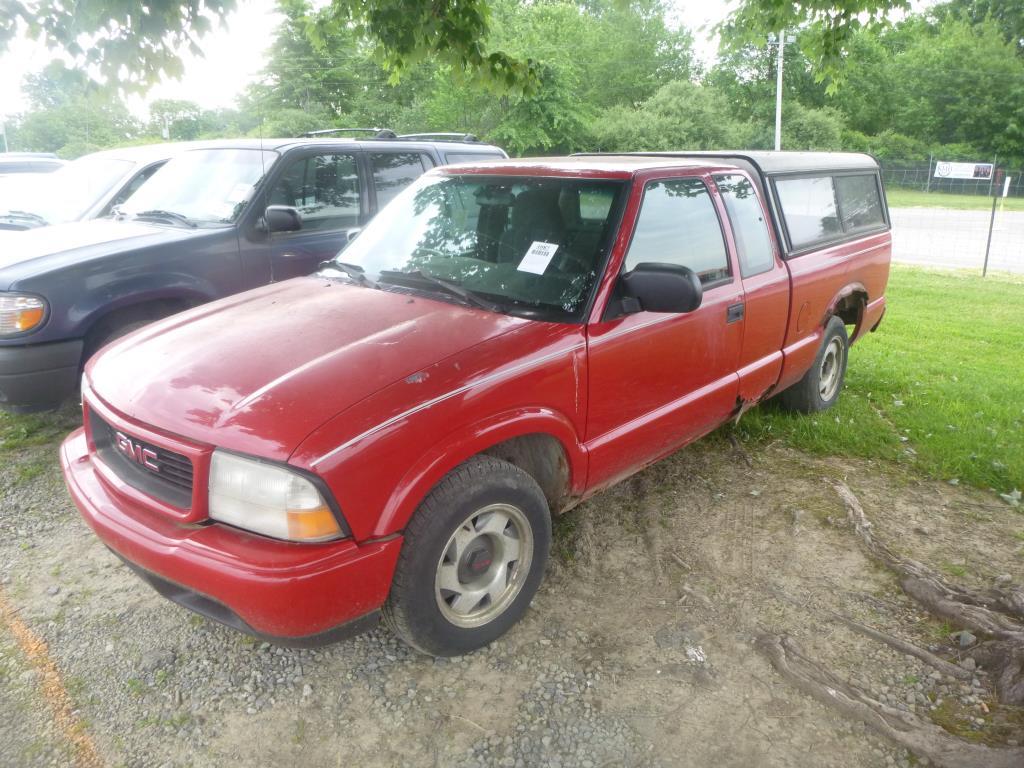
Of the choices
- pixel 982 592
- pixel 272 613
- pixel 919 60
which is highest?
pixel 919 60

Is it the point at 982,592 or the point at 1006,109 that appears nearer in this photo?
the point at 982,592

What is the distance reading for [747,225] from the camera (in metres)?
4.16

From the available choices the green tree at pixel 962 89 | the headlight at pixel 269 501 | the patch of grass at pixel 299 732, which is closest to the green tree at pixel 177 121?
the headlight at pixel 269 501

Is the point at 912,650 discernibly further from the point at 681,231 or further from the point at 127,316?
the point at 127,316

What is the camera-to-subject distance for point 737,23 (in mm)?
6164

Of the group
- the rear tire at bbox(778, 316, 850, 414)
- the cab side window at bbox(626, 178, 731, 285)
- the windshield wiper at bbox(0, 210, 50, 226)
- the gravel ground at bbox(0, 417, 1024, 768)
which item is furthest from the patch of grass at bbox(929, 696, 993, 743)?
the windshield wiper at bbox(0, 210, 50, 226)

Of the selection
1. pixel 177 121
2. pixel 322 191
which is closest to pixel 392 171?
pixel 322 191

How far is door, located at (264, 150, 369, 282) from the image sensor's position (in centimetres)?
560

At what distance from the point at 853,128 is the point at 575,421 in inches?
1957

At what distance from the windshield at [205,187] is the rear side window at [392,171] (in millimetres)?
922

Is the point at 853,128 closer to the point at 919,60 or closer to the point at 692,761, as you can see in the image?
the point at 919,60

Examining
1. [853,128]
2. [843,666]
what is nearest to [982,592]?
[843,666]

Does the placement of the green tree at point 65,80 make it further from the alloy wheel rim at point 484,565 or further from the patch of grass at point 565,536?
the patch of grass at point 565,536

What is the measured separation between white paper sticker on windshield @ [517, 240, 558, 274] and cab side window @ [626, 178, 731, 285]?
341 mm
